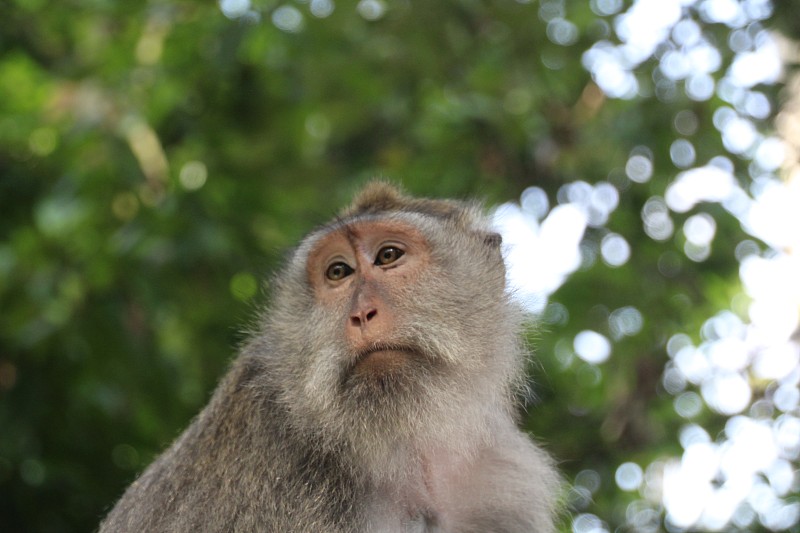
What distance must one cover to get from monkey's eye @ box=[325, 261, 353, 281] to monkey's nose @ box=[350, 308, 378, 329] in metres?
0.46

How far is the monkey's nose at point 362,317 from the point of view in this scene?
3.98m

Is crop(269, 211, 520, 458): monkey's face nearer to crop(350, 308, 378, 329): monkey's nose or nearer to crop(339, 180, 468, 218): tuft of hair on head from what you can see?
crop(350, 308, 378, 329): monkey's nose

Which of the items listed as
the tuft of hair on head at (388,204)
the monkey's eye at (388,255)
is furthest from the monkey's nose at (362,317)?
the tuft of hair on head at (388,204)

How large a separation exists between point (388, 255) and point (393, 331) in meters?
0.56

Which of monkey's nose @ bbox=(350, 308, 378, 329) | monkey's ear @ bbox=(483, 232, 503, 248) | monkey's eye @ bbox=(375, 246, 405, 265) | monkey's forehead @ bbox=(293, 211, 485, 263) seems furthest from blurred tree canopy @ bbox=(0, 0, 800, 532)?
monkey's nose @ bbox=(350, 308, 378, 329)

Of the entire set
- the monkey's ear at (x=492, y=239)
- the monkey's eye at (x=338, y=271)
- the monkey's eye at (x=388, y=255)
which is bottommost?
the monkey's eye at (x=338, y=271)

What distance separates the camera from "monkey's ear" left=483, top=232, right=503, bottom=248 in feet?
16.4

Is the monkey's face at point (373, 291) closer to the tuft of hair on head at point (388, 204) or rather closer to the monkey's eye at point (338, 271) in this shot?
the monkey's eye at point (338, 271)

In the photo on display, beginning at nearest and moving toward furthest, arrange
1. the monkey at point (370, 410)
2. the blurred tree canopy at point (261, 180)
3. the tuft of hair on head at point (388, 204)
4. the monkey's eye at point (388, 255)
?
the monkey at point (370, 410), the monkey's eye at point (388, 255), the tuft of hair on head at point (388, 204), the blurred tree canopy at point (261, 180)

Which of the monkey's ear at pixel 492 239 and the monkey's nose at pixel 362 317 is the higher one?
the monkey's ear at pixel 492 239

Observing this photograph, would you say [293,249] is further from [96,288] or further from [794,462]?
[794,462]

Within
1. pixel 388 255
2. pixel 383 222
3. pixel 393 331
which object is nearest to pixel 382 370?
pixel 393 331

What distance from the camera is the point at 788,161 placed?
24.2 feet

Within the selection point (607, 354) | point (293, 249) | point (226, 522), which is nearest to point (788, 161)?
point (607, 354)
